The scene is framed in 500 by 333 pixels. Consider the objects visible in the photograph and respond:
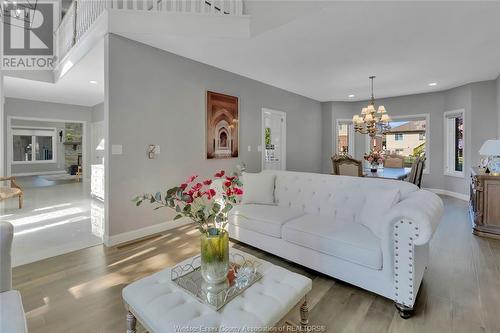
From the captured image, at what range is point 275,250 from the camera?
2619mm

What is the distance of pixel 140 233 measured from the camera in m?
3.43

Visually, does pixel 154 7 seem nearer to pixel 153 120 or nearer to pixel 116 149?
pixel 153 120

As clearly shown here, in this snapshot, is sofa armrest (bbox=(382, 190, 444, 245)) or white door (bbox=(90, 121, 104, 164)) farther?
white door (bbox=(90, 121, 104, 164))

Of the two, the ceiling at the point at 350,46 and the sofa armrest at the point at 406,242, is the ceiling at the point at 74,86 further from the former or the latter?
the sofa armrest at the point at 406,242

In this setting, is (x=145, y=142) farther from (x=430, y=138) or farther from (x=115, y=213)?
(x=430, y=138)

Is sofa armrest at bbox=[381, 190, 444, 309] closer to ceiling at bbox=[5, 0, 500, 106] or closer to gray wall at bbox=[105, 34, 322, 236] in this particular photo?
ceiling at bbox=[5, 0, 500, 106]

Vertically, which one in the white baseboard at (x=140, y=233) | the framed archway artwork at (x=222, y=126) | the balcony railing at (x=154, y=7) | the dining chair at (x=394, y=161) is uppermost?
the balcony railing at (x=154, y=7)

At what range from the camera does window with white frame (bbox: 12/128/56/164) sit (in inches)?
431

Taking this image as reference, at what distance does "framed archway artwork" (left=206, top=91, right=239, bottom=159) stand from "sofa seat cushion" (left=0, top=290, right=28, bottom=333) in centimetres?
326

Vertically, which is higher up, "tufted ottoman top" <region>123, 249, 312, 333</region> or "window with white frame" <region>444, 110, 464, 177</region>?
"window with white frame" <region>444, 110, 464, 177</region>

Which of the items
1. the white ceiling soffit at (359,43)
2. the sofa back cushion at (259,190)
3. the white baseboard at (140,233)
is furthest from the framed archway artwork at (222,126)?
the sofa back cushion at (259,190)

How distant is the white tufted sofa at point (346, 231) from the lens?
178 centimetres

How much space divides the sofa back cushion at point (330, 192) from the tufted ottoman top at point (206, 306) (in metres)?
1.34

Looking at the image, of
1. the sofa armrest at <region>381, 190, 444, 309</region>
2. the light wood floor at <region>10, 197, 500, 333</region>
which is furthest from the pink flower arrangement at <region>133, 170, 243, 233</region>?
the sofa armrest at <region>381, 190, 444, 309</region>
